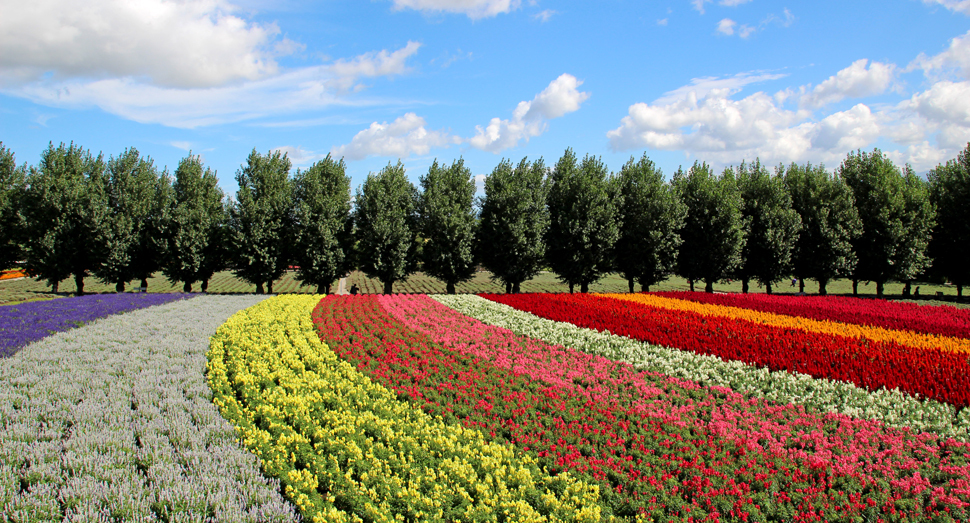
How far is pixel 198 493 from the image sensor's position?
248 inches

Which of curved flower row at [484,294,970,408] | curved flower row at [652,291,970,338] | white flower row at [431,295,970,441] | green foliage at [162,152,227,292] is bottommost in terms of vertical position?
white flower row at [431,295,970,441]

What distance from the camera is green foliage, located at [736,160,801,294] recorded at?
3625 cm

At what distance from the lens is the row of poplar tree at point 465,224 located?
34.8 metres

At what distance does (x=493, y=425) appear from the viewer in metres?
8.91

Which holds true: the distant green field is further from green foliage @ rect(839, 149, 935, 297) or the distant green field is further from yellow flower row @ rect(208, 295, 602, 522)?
yellow flower row @ rect(208, 295, 602, 522)

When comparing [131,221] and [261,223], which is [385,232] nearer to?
[261,223]

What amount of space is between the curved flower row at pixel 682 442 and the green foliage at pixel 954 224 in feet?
143

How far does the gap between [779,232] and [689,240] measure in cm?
648

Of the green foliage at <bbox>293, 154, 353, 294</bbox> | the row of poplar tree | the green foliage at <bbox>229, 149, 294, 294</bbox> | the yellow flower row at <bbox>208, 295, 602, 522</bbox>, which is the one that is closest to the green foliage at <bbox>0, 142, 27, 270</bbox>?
the row of poplar tree

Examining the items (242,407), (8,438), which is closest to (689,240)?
(242,407)

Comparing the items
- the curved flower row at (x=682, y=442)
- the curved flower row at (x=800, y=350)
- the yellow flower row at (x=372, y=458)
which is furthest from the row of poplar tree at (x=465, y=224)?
the yellow flower row at (x=372, y=458)

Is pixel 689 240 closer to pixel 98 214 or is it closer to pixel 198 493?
pixel 198 493

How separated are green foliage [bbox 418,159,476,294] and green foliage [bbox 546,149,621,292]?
618cm

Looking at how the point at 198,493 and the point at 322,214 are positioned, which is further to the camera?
the point at 322,214
